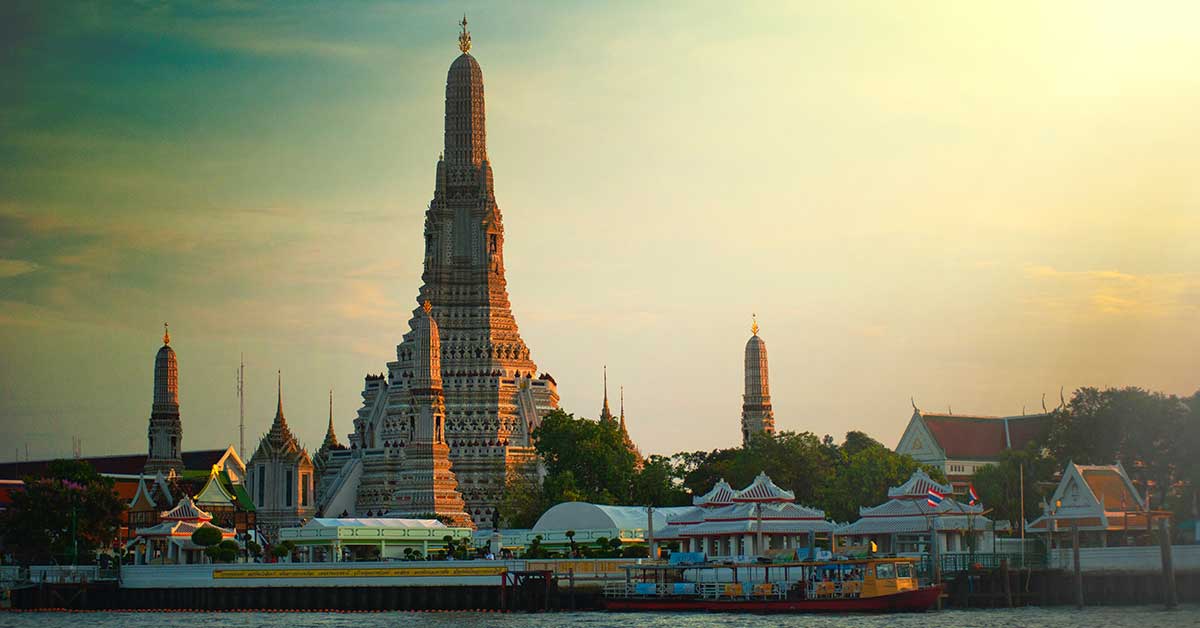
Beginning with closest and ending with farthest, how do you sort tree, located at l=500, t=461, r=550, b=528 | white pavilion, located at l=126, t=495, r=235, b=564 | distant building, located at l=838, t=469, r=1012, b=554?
1. distant building, located at l=838, t=469, r=1012, b=554
2. white pavilion, located at l=126, t=495, r=235, b=564
3. tree, located at l=500, t=461, r=550, b=528

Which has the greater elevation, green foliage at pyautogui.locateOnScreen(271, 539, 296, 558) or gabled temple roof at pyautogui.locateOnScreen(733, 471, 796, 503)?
gabled temple roof at pyautogui.locateOnScreen(733, 471, 796, 503)

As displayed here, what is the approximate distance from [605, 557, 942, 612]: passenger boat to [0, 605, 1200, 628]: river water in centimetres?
57

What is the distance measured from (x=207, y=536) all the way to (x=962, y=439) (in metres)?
57.0

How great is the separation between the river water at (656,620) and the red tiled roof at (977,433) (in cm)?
5227

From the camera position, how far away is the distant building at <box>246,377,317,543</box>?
113 m

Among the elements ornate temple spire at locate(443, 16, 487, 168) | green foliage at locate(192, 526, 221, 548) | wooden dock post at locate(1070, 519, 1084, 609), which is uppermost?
ornate temple spire at locate(443, 16, 487, 168)

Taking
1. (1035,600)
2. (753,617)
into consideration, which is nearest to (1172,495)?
(1035,600)

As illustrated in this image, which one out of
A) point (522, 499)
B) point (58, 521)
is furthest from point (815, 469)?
point (58, 521)

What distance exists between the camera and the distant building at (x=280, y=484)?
11288 centimetres

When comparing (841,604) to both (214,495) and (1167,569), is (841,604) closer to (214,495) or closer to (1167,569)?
(1167,569)

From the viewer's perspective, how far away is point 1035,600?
245ft

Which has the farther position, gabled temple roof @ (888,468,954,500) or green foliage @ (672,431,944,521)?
green foliage @ (672,431,944,521)

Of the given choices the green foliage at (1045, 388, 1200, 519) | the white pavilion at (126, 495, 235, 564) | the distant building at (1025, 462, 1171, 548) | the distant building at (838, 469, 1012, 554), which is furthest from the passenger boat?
the white pavilion at (126, 495, 235, 564)

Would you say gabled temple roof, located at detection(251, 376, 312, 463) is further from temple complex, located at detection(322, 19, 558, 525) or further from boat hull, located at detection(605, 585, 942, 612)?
boat hull, located at detection(605, 585, 942, 612)
